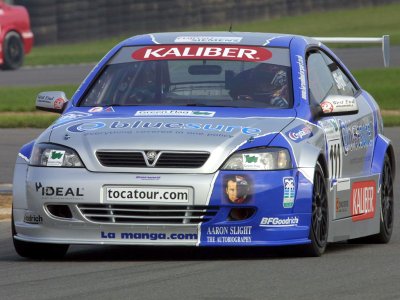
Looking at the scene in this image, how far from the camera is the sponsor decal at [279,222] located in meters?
8.30

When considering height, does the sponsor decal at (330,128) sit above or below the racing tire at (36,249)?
above

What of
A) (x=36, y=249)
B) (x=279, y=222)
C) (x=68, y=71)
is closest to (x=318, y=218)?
(x=279, y=222)

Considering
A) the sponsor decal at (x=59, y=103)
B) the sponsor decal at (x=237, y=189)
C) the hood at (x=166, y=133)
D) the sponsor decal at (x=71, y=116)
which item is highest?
the hood at (x=166, y=133)

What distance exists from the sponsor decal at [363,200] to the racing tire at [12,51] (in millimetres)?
25372

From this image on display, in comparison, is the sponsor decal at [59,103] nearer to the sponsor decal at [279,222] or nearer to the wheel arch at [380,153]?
the sponsor decal at [279,222]

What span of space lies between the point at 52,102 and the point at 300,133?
5.69 ft

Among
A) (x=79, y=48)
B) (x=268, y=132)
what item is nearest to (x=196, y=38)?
(x=268, y=132)

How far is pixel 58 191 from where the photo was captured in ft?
27.3

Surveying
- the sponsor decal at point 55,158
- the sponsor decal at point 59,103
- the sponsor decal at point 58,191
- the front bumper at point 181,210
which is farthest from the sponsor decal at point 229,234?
the sponsor decal at point 59,103

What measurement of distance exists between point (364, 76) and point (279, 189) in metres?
21.3

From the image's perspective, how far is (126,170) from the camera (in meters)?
8.27

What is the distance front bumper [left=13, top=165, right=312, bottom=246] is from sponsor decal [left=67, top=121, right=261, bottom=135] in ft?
1.13

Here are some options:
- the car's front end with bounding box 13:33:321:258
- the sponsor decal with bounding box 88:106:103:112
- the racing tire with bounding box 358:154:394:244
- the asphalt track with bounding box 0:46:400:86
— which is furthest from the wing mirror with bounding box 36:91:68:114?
the asphalt track with bounding box 0:46:400:86

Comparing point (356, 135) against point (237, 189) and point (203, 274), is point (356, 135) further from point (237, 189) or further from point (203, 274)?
point (203, 274)
